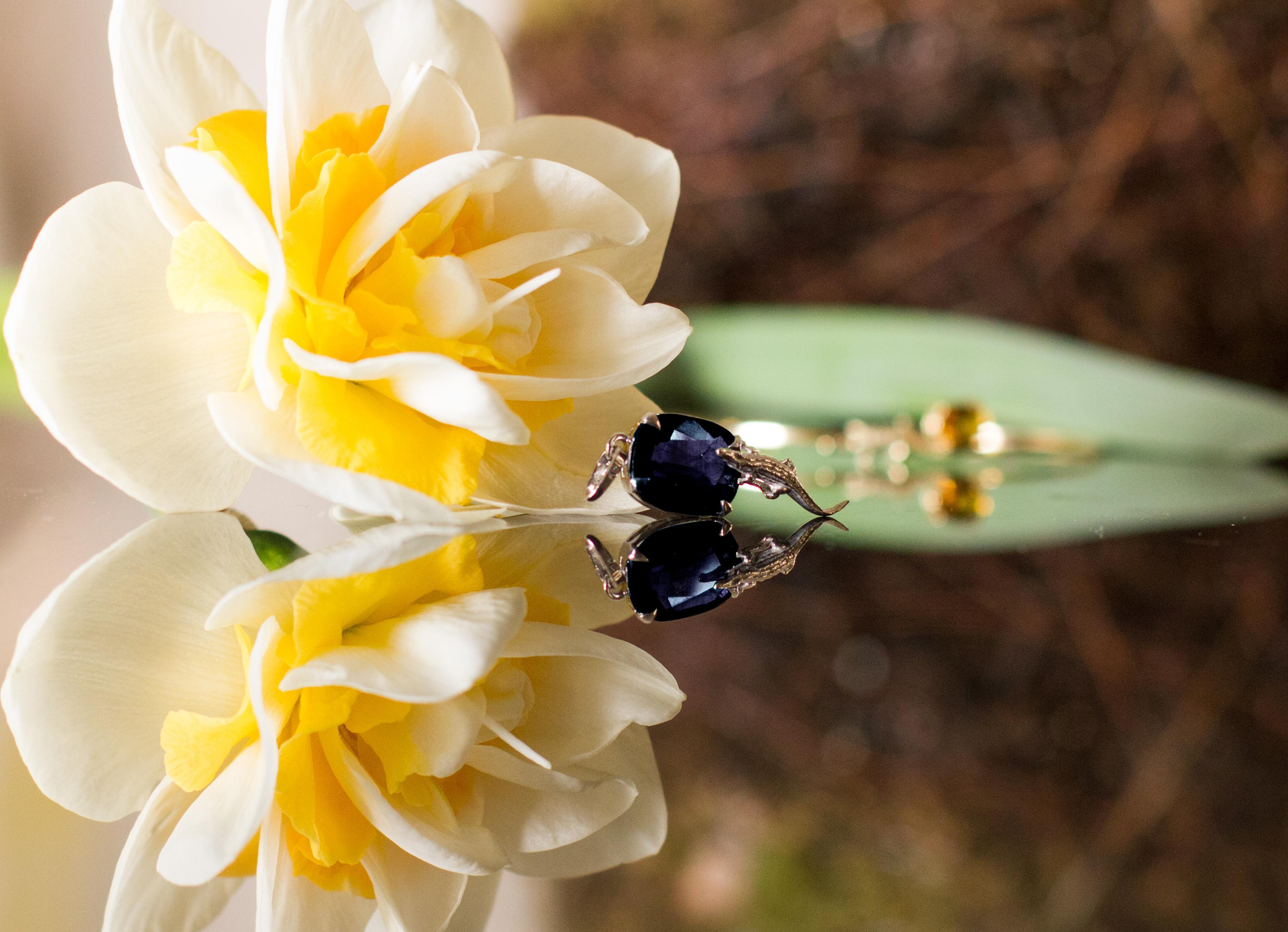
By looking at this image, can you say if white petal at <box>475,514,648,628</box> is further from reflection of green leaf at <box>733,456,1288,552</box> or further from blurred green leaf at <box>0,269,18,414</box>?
blurred green leaf at <box>0,269,18,414</box>

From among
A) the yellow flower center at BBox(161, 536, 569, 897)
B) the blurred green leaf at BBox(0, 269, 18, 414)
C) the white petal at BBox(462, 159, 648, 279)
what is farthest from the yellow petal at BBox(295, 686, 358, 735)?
the blurred green leaf at BBox(0, 269, 18, 414)

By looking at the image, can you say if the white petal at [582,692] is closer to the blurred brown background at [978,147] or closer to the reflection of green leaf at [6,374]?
the reflection of green leaf at [6,374]

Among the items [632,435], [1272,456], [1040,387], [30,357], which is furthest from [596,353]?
[1272,456]

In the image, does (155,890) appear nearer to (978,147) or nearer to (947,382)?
(947,382)

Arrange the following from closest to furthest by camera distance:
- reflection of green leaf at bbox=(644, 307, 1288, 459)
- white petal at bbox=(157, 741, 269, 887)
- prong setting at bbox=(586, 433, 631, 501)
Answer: white petal at bbox=(157, 741, 269, 887) → prong setting at bbox=(586, 433, 631, 501) → reflection of green leaf at bbox=(644, 307, 1288, 459)

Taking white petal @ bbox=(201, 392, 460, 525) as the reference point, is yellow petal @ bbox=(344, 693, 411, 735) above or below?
below

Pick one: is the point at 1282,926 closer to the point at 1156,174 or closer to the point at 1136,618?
the point at 1136,618

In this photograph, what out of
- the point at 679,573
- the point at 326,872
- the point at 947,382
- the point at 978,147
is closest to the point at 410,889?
the point at 326,872
